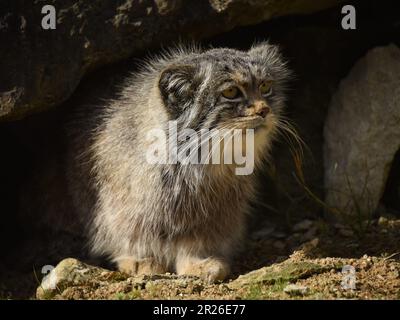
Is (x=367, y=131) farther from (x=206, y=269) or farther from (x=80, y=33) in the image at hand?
(x=80, y=33)

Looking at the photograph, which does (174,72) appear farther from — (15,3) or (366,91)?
(366,91)

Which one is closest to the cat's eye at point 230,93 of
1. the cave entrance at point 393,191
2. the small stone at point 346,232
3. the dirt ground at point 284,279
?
the dirt ground at point 284,279

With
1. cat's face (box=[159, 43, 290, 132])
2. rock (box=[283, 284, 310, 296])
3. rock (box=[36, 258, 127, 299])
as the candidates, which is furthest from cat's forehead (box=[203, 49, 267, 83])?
rock (box=[36, 258, 127, 299])

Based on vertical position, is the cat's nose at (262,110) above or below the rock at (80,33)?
below

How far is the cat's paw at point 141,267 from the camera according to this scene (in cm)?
559

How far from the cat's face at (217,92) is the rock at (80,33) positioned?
0.43 metres

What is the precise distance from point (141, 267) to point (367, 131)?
2228 mm

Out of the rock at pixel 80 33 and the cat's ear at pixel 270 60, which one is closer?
the rock at pixel 80 33

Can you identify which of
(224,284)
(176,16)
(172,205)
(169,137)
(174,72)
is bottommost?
(224,284)

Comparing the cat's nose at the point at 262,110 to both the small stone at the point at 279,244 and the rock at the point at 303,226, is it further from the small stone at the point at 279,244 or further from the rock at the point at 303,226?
the rock at the point at 303,226

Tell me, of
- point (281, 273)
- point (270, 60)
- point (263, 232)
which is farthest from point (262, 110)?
point (263, 232)

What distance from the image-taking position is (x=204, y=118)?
518 cm

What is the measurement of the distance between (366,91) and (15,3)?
294 cm

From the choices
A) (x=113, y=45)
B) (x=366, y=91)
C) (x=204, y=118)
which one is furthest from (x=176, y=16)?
(x=366, y=91)
